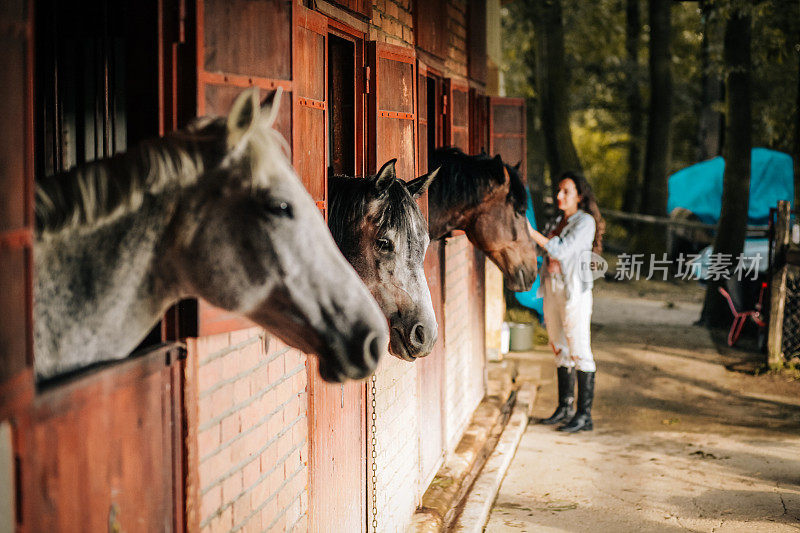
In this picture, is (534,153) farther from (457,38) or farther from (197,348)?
(197,348)

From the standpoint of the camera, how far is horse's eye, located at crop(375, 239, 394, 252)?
3.23 metres

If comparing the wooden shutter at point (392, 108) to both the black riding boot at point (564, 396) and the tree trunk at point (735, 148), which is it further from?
the tree trunk at point (735, 148)

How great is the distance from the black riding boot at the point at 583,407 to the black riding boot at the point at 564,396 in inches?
4.6

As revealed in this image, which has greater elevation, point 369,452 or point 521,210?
point 521,210

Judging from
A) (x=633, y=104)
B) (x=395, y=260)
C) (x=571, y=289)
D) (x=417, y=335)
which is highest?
(x=633, y=104)

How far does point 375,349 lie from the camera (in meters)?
1.97

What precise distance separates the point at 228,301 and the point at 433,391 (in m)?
3.71

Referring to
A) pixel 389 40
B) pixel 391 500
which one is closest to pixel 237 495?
pixel 391 500

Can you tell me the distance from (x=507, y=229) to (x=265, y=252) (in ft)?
12.6

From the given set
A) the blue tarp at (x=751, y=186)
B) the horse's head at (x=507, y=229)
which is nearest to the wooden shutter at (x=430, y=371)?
the horse's head at (x=507, y=229)

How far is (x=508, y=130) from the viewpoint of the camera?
786 centimetres

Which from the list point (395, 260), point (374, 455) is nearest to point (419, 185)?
point (395, 260)

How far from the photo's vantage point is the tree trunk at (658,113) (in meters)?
17.1

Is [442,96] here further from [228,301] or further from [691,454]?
[228,301]
